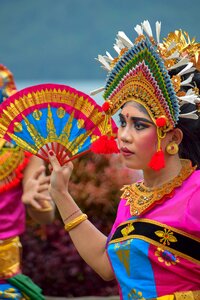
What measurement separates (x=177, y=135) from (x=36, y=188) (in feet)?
4.99

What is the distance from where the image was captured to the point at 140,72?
3098 mm

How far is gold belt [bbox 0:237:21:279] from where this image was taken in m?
4.58

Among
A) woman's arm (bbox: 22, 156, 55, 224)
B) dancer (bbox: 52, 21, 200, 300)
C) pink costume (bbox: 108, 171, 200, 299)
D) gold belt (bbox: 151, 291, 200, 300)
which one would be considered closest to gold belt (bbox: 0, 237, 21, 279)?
woman's arm (bbox: 22, 156, 55, 224)

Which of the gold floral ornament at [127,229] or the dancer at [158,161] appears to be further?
the gold floral ornament at [127,229]

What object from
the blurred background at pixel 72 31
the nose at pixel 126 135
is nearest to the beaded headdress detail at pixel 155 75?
the nose at pixel 126 135

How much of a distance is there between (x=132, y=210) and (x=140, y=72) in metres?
0.55

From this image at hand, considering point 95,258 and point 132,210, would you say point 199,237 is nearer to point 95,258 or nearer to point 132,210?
point 132,210

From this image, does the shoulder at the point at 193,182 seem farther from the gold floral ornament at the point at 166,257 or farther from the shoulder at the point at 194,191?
the gold floral ornament at the point at 166,257

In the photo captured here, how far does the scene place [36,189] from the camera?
176 inches

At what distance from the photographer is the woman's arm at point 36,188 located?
4457 millimetres

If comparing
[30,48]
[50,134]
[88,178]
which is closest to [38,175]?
[50,134]

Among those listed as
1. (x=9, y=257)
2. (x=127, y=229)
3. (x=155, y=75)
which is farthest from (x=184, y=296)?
(x=9, y=257)

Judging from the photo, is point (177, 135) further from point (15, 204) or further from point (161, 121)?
point (15, 204)

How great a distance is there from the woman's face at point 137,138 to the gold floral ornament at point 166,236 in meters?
0.27
